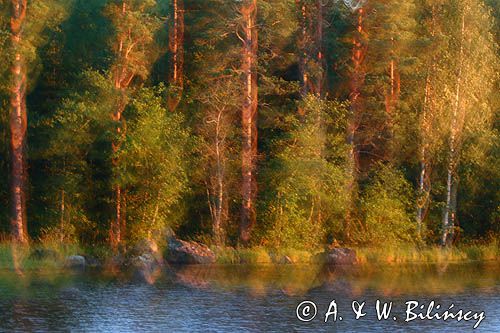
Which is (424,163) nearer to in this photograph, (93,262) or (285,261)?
(285,261)

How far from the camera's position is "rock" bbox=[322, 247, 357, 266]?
3775 centimetres

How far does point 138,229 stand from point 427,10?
21349 mm

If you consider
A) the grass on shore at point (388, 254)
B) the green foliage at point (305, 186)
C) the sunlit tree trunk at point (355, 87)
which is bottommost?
the grass on shore at point (388, 254)

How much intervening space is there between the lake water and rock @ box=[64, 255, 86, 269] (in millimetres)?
1555

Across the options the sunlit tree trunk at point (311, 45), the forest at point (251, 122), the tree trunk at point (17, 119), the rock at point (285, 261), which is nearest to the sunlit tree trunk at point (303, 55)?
the sunlit tree trunk at point (311, 45)

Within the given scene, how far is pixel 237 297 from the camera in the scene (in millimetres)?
27297

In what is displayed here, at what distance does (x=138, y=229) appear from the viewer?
131 ft

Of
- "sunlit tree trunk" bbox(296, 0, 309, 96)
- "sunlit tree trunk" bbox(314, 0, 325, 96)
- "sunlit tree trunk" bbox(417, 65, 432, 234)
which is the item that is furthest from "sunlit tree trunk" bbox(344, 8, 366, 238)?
"sunlit tree trunk" bbox(417, 65, 432, 234)

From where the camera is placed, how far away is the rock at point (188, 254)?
36.9 metres

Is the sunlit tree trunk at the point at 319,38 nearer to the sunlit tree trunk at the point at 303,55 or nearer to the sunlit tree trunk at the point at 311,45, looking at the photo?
the sunlit tree trunk at the point at 311,45

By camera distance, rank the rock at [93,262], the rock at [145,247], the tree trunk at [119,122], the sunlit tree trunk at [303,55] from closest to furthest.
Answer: the rock at [93,262] < the rock at [145,247] < the tree trunk at [119,122] < the sunlit tree trunk at [303,55]

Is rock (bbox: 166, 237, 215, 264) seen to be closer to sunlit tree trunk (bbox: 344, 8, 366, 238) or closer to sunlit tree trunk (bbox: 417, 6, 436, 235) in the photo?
sunlit tree trunk (bbox: 344, 8, 366, 238)

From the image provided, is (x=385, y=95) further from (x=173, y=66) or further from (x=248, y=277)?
(x=248, y=277)

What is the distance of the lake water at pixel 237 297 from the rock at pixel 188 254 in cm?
165
